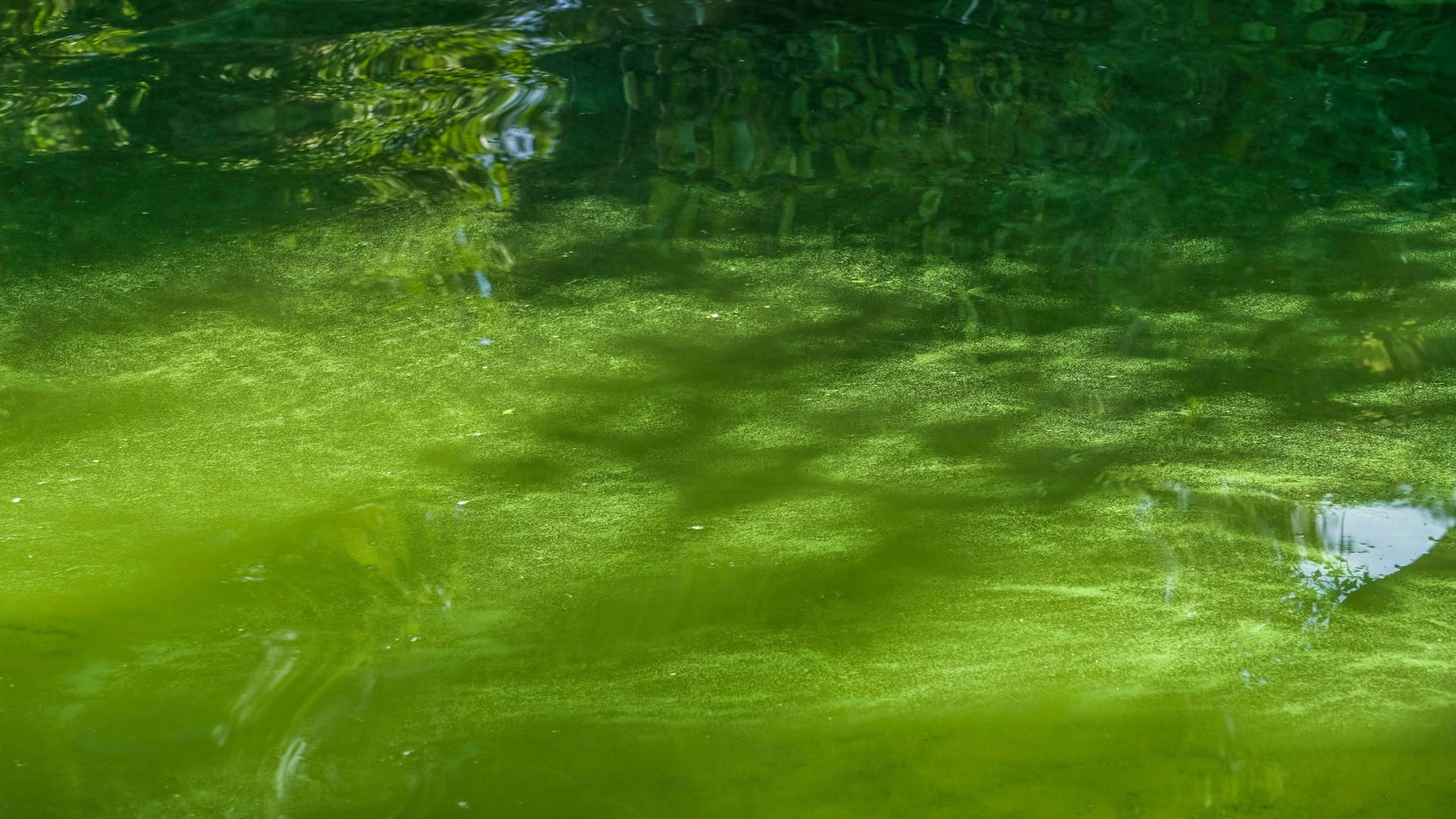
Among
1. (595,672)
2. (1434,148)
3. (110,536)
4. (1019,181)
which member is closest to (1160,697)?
(595,672)

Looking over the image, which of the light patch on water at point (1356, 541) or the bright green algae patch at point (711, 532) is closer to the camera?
the bright green algae patch at point (711, 532)

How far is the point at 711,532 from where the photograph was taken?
86.1 inches

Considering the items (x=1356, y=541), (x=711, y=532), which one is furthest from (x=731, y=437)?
(x=1356, y=541)

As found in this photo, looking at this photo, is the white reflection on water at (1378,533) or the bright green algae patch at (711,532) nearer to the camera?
the bright green algae patch at (711,532)

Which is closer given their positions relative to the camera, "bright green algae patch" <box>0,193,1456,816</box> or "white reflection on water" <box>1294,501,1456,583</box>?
"bright green algae patch" <box>0,193,1456,816</box>

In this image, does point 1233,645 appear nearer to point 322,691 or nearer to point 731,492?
point 731,492

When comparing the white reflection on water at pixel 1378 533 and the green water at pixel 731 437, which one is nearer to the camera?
the green water at pixel 731 437

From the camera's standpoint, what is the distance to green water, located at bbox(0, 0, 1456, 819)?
1.72 meters

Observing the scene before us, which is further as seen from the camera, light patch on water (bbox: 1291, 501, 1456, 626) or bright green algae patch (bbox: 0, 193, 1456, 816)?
light patch on water (bbox: 1291, 501, 1456, 626)

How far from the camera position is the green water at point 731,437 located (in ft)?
5.64

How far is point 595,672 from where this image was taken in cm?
187

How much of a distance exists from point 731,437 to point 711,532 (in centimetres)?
32

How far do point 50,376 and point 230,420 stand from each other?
0.44m

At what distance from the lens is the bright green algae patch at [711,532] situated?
169 centimetres
